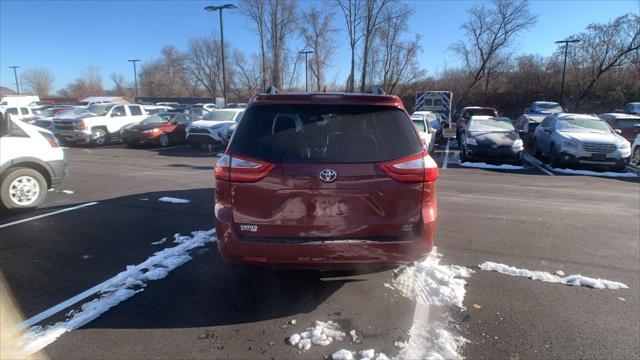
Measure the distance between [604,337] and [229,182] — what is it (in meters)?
3.18

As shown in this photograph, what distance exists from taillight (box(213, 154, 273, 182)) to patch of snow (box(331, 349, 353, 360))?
1.39 meters

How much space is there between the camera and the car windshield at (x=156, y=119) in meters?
19.0

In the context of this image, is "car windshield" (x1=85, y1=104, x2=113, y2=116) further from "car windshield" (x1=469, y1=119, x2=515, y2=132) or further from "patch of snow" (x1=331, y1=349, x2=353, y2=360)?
"patch of snow" (x1=331, y1=349, x2=353, y2=360)

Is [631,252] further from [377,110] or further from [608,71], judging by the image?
[608,71]

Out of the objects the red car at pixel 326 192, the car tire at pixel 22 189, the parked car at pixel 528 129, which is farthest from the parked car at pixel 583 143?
the car tire at pixel 22 189

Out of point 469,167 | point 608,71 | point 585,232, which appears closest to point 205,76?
point 608,71

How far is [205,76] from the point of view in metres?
75.2

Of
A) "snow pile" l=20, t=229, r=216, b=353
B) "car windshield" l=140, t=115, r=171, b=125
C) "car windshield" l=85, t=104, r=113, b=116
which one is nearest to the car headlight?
"snow pile" l=20, t=229, r=216, b=353

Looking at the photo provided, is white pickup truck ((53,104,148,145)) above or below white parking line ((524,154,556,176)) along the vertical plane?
above

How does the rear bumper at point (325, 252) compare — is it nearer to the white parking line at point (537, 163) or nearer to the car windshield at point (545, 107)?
the white parking line at point (537, 163)

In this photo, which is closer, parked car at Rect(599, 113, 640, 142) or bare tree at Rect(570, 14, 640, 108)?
parked car at Rect(599, 113, 640, 142)

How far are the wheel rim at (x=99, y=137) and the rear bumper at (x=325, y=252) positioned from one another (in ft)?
60.4

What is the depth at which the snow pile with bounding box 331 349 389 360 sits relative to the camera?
2756mm

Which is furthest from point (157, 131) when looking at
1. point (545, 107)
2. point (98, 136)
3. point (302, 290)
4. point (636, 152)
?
point (545, 107)
